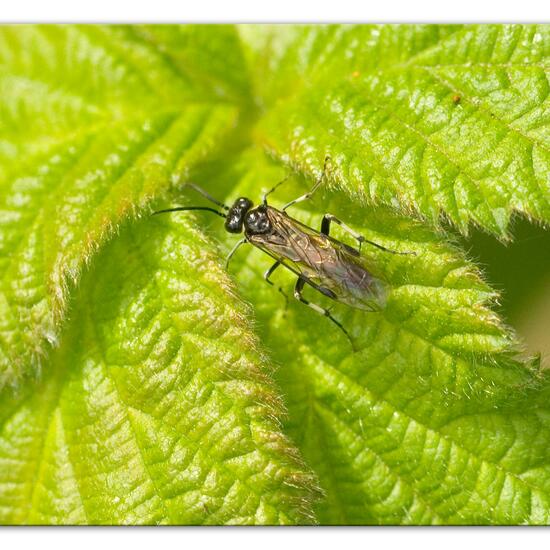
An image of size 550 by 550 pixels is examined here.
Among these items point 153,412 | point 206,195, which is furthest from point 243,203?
point 153,412

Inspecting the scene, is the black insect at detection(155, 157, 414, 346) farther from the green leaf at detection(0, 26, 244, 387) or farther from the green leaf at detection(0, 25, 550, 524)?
the green leaf at detection(0, 26, 244, 387)

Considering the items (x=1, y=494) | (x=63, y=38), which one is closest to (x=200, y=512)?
(x=1, y=494)

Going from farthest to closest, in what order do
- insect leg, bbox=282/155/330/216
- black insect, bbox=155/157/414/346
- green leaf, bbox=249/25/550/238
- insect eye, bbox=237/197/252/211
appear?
insect eye, bbox=237/197/252/211 → black insect, bbox=155/157/414/346 → insect leg, bbox=282/155/330/216 → green leaf, bbox=249/25/550/238

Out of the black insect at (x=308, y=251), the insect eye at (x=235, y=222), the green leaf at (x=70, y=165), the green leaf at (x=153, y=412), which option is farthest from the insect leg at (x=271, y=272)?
the green leaf at (x=70, y=165)

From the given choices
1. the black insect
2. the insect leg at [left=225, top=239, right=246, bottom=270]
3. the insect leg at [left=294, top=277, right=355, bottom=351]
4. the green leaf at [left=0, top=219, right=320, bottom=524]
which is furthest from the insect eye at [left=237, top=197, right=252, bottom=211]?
the insect leg at [left=294, top=277, right=355, bottom=351]

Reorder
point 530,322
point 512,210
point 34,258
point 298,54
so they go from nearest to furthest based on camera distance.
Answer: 1. point 512,210
2. point 34,258
3. point 530,322
4. point 298,54

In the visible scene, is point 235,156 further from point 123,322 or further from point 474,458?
point 474,458
